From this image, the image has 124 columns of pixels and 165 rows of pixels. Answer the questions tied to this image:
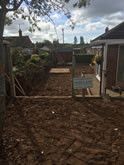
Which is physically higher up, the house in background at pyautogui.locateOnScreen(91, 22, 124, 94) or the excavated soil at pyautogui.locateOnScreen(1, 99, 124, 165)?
the house in background at pyautogui.locateOnScreen(91, 22, 124, 94)

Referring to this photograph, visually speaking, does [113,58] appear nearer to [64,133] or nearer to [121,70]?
[121,70]

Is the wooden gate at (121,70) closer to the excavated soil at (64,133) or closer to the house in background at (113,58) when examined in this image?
the house in background at (113,58)

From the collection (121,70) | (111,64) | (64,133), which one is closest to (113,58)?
(111,64)

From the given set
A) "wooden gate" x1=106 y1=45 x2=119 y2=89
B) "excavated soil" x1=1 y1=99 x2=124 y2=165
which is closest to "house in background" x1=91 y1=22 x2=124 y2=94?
"wooden gate" x1=106 y1=45 x2=119 y2=89

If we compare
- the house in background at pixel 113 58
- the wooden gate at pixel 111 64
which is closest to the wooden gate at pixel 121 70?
the house in background at pixel 113 58

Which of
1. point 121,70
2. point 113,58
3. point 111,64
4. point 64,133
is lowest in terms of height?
point 64,133

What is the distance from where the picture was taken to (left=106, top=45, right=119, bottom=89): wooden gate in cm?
561

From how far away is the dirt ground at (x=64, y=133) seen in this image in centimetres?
204

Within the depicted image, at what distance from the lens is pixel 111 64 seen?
19.0 feet

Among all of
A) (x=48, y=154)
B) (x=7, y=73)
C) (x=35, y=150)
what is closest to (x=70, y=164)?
(x=48, y=154)

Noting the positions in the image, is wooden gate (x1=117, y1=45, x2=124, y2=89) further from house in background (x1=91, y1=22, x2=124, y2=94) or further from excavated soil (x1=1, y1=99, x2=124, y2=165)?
excavated soil (x1=1, y1=99, x2=124, y2=165)

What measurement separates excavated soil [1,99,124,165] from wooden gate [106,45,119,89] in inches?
77.5

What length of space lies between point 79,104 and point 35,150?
2.28 metres

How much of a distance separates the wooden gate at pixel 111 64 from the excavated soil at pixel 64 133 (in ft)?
6.46
